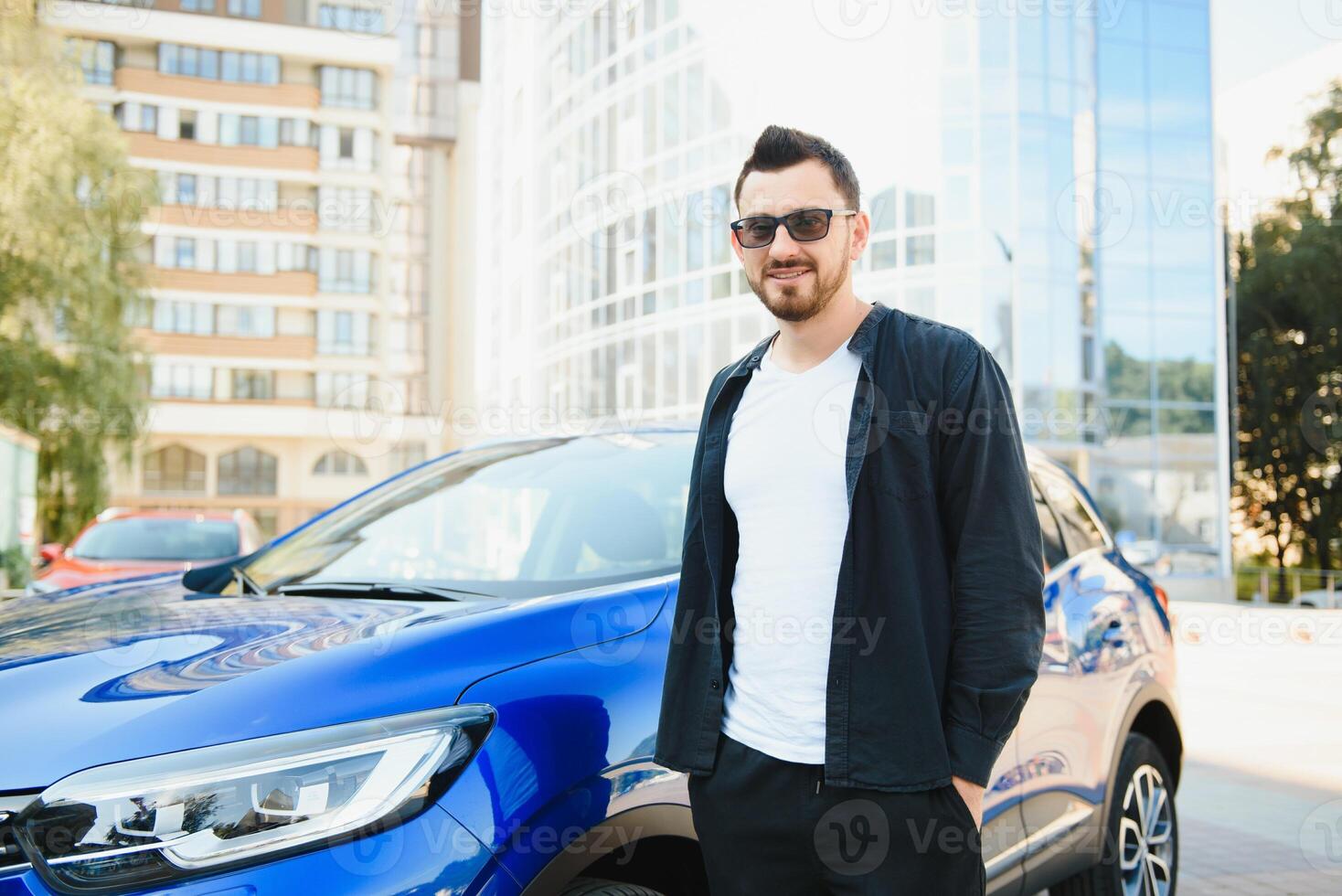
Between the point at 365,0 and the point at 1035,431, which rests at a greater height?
the point at 365,0

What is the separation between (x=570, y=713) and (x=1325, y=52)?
143 feet

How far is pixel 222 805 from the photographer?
1799 mm

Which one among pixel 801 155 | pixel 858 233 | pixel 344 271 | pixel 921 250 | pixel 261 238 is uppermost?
pixel 261 238

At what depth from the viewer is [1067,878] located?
3.74 m

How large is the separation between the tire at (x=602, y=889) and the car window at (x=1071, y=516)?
6.97 ft

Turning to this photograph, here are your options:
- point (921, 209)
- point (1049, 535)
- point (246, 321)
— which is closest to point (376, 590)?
point (1049, 535)

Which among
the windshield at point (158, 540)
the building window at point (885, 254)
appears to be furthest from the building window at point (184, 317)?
the windshield at point (158, 540)

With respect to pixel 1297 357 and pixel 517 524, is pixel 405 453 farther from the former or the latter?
pixel 517 524

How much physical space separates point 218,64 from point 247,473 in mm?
18699

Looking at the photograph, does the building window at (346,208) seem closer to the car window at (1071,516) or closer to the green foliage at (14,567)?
the green foliage at (14,567)

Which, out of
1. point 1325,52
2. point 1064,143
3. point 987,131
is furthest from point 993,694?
point 1325,52

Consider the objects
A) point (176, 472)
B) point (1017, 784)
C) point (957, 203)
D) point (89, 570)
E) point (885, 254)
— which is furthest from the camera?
point (176, 472)

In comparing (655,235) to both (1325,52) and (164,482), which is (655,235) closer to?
(1325,52)

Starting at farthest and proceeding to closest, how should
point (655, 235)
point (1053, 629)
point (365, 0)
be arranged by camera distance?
point (365, 0) < point (655, 235) < point (1053, 629)
